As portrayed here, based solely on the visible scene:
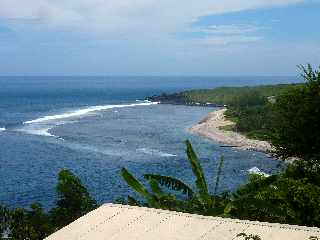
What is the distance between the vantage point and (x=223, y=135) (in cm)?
11162

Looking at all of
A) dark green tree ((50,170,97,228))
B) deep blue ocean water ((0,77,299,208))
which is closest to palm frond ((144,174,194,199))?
dark green tree ((50,170,97,228))

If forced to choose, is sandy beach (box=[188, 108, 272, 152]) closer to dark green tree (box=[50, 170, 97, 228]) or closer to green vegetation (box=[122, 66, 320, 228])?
green vegetation (box=[122, 66, 320, 228])

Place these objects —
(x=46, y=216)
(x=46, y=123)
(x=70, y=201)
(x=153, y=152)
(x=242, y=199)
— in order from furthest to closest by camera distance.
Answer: (x=46, y=123)
(x=153, y=152)
(x=70, y=201)
(x=46, y=216)
(x=242, y=199)

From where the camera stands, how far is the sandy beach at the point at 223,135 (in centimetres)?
9825

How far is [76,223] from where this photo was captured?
15.4 meters

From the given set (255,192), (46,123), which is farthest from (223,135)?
(255,192)

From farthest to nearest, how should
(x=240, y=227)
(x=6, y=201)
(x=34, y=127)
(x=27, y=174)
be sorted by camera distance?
(x=34, y=127) < (x=27, y=174) < (x=6, y=201) < (x=240, y=227)

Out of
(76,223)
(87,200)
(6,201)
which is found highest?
(76,223)

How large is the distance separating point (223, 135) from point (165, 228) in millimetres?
97839

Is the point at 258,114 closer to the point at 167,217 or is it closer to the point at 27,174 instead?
the point at 27,174

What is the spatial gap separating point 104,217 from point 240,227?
3999mm

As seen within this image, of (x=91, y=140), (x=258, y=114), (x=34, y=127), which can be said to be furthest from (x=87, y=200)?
(x=258, y=114)

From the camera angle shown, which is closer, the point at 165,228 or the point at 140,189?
the point at 165,228

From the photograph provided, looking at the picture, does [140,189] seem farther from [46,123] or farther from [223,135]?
[46,123]
